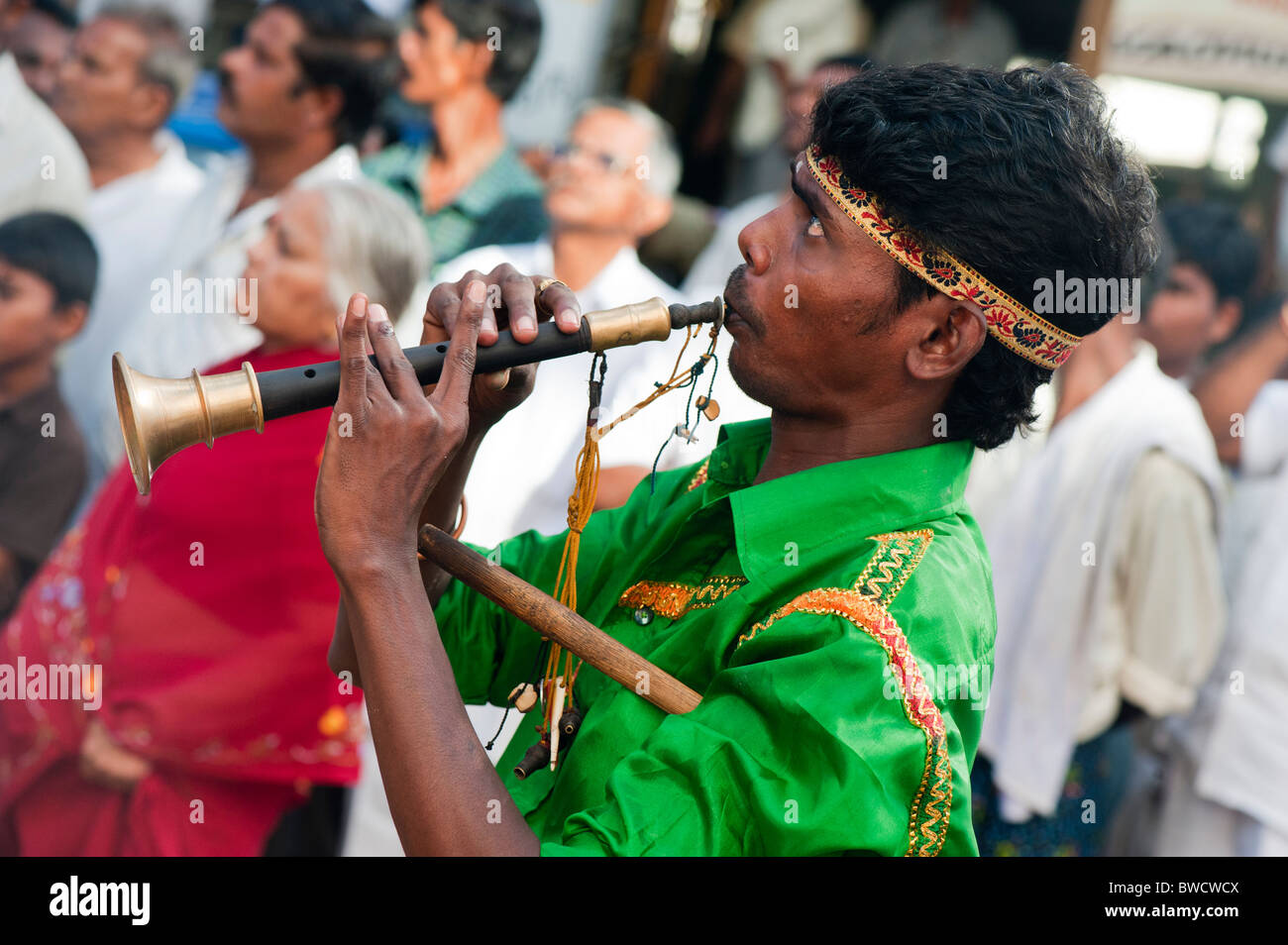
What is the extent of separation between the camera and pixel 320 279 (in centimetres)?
439

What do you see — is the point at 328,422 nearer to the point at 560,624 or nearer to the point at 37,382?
the point at 560,624

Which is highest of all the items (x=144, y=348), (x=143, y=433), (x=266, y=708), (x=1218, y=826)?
(x=143, y=433)

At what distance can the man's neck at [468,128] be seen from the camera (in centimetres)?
552

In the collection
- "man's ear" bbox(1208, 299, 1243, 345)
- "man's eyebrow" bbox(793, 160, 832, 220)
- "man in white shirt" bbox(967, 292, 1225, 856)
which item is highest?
"man's eyebrow" bbox(793, 160, 832, 220)

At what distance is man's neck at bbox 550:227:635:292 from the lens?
5059mm

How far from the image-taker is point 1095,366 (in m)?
5.41

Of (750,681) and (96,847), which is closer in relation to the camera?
(750,681)

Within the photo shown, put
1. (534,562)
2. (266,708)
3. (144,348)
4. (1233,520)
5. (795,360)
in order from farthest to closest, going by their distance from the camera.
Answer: (1233,520) < (144,348) < (266,708) < (534,562) < (795,360)

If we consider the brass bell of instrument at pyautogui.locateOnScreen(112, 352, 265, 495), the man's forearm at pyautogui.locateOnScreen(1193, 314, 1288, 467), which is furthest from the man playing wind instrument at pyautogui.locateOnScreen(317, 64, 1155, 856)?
the man's forearm at pyautogui.locateOnScreen(1193, 314, 1288, 467)

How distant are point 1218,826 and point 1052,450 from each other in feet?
5.20

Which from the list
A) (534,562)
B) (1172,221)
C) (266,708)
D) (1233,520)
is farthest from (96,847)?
(1172,221)

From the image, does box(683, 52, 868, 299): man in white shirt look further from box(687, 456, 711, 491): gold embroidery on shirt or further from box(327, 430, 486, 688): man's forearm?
box(327, 430, 486, 688): man's forearm

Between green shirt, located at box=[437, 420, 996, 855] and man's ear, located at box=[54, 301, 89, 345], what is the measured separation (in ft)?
10.9

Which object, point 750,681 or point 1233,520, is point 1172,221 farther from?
point 750,681
